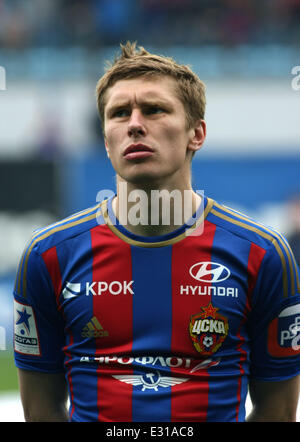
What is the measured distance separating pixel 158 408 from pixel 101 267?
524mm

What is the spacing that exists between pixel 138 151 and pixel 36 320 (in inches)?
28.0

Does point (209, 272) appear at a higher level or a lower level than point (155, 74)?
lower

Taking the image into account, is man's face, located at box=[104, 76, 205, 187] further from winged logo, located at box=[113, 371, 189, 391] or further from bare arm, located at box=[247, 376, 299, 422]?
bare arm, located at box=[247, 376, 299, 422]

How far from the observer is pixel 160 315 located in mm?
2408

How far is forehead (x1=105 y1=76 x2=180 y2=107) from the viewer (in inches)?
96.5

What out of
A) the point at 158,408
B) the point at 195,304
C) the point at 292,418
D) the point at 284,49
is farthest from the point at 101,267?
the point at 284,49

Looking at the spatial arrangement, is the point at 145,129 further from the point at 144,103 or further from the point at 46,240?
the point at 46,240

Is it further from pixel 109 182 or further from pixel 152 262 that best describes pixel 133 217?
pixel 109 182

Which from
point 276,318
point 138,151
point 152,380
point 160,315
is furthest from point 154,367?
point 138,151

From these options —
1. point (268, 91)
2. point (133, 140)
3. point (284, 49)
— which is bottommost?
point (133, 140)

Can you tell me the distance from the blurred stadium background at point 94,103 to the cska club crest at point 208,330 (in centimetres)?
590

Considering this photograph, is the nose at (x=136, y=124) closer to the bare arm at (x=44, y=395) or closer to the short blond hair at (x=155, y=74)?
the short blond hair at (x=155, y=74)

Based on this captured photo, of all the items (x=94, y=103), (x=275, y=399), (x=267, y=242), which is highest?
(x=94, y=103)

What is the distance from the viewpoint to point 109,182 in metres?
9.45
